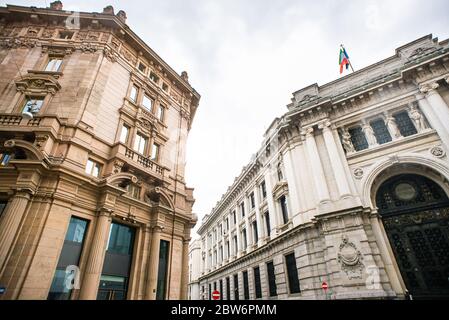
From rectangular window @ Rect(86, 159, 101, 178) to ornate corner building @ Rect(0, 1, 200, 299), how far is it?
0.05 meters

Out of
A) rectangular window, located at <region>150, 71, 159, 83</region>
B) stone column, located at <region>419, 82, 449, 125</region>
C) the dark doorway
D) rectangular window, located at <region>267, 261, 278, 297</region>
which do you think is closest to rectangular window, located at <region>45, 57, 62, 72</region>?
rectangular window, located at <region>150, 71, 159, 83</region>

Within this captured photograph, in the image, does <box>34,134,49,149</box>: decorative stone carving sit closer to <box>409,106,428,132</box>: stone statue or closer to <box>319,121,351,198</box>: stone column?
<box>319,121,351,198</box>: stone column

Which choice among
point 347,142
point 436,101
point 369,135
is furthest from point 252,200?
point 436,101

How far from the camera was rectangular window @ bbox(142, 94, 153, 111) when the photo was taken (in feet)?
54.3

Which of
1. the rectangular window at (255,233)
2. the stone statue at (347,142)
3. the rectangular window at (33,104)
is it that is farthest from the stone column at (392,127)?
the rectangular window at (33,104)

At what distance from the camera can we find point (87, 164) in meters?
11.3

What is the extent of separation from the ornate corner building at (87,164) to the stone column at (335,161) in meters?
10.8

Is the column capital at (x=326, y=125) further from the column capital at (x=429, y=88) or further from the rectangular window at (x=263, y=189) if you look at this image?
the rectangular window at (x=263, y=189)

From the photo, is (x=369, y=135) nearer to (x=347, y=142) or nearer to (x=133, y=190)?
(x=347, y=142)

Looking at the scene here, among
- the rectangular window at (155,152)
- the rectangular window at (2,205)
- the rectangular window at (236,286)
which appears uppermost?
the rectangular window at (155,152)

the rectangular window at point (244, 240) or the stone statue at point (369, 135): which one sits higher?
the stone statue at point (369, 135)

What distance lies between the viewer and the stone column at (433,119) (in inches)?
543

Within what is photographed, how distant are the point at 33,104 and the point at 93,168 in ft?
14.8
